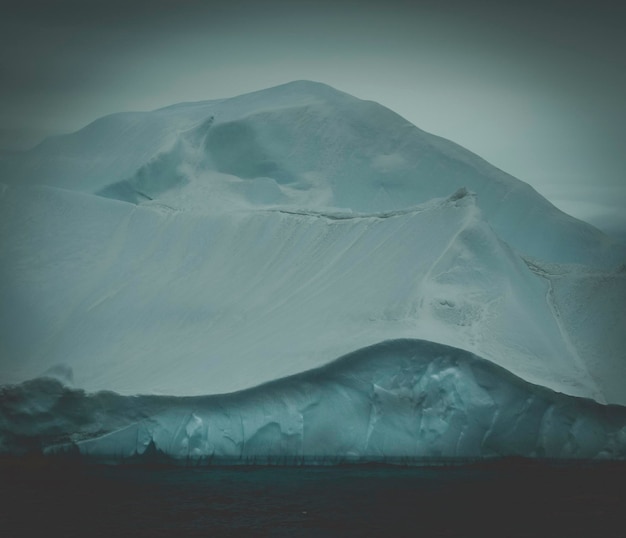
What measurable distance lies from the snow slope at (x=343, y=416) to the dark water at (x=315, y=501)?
0.34 metres

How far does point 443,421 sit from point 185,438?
3615 millimetres

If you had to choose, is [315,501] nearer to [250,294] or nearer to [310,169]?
[250,294]

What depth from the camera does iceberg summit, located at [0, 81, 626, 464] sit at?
13.9 meters

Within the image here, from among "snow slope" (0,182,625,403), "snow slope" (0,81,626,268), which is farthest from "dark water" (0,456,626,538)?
"snow slope" (0,81,626,268)

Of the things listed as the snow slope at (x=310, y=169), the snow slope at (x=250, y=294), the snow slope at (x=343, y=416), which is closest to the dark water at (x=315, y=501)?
the snow slope at (x=343, y=416)

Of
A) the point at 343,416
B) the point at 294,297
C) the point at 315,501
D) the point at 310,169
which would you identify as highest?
the point at 310,169

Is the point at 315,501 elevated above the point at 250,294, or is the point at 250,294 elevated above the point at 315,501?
the point at 250,294

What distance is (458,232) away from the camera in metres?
15.9

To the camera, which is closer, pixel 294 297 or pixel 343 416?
pixel 343 416

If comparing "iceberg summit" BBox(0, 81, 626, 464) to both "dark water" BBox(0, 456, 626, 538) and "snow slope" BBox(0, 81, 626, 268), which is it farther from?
"dark water" BBox(0, 456, 626, 538)

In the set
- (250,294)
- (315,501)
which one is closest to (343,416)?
(315,501)

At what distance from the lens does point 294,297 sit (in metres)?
16.4

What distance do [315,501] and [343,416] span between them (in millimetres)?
1725

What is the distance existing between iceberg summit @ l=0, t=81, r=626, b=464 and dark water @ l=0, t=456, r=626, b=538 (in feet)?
1.14
